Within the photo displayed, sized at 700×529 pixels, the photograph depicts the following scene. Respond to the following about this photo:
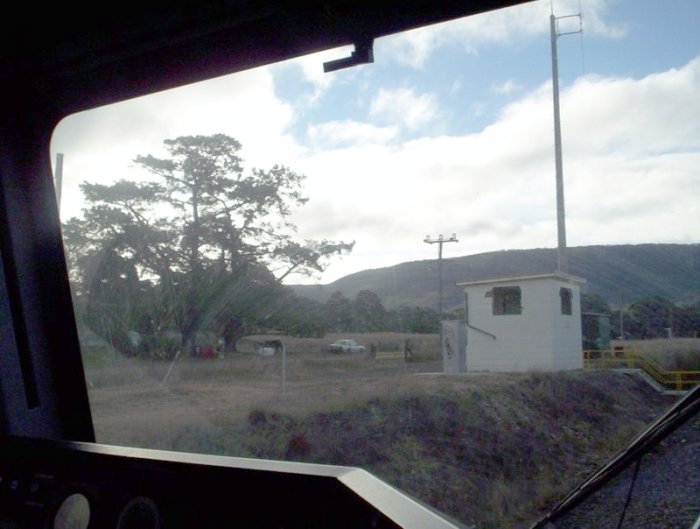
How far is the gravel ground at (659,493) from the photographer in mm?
1794

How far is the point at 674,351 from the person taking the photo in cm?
256

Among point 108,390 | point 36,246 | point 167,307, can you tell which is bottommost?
point 108,390

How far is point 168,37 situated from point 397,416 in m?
2.01

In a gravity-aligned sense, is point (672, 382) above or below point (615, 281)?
below

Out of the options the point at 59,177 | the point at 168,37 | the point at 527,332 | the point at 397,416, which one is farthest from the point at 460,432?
the point at 59,177

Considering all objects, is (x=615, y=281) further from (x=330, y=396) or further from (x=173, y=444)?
(x=173, y=444)

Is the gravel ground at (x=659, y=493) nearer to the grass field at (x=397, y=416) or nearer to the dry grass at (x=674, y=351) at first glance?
the grass field at (x=397, y=416)

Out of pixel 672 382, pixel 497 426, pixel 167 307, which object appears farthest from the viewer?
pixel 167 307

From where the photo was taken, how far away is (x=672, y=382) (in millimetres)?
2484

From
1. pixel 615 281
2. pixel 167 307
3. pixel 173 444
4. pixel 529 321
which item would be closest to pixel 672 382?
pixel 615 281

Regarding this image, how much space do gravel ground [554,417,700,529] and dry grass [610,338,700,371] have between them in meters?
0.56

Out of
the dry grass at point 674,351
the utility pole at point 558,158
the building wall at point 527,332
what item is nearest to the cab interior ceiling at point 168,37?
the utility pole at point 558,158

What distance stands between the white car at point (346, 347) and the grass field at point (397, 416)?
0.12 ft

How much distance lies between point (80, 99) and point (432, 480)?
2416 mm
